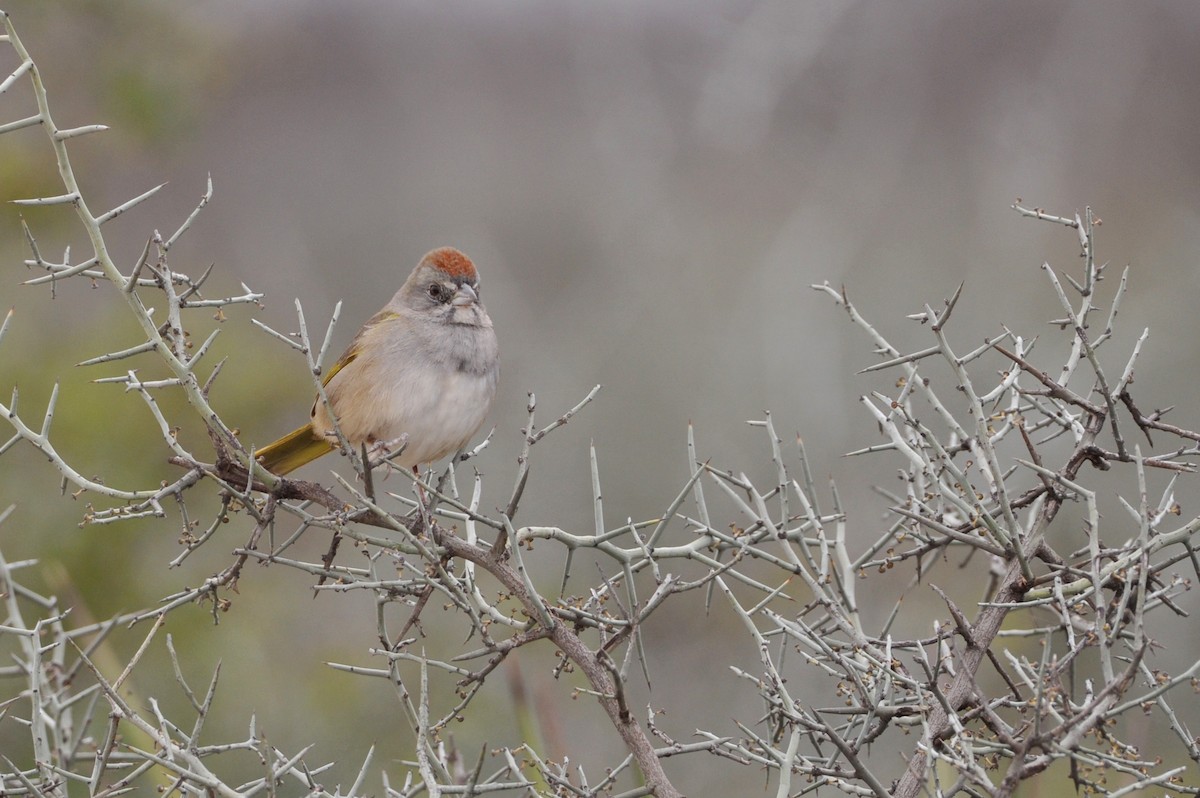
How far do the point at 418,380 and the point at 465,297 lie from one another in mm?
392

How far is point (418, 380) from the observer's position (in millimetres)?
3570

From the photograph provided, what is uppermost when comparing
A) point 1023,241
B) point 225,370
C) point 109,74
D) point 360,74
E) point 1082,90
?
point 1082,90

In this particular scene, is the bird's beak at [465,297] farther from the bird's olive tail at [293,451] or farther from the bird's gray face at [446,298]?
the bird's olive tail at [293,451]

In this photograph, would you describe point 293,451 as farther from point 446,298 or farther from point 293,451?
point 446,298

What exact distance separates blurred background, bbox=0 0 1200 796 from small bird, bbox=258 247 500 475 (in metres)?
4.11

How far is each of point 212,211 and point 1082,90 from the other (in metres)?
9.86

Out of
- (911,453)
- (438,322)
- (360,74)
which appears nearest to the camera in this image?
(911,453)

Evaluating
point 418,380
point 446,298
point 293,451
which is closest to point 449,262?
point 446,298

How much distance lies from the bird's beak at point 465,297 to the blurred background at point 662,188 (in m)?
4.12

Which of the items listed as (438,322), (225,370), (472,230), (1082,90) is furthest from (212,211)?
(438,322)

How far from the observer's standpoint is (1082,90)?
14.0 m

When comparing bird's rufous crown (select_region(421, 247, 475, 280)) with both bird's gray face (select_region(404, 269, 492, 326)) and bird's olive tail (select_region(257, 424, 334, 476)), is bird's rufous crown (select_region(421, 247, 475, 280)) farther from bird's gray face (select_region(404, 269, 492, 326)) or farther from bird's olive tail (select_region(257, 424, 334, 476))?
bird's olive tail (select_region(257, 424, 334, 476))

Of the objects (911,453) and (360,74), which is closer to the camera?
(911,453)

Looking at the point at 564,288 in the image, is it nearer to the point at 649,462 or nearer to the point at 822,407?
the point at 649,462
